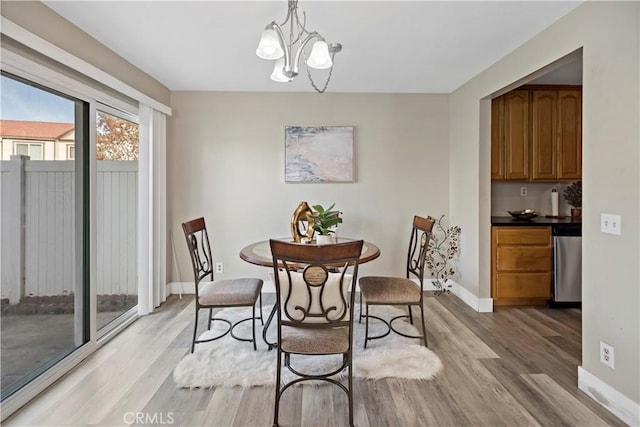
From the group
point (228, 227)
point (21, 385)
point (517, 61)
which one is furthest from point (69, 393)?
point (517, 61)

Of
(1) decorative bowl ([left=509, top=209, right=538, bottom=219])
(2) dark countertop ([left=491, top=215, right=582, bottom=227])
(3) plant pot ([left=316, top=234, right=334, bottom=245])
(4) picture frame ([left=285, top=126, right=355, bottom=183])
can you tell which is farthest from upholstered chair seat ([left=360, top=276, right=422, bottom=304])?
(1) decorative bowl ([left=509, top=209, right=538, bottom=219])

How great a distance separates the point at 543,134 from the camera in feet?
12.1

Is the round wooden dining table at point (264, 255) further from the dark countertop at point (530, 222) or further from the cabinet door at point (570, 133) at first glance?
the cabinet door at point (570, 133)

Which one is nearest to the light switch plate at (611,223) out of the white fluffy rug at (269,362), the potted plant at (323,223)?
the white fluffy rug at (269,362)

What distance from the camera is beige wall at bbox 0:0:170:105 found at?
6.27 ft

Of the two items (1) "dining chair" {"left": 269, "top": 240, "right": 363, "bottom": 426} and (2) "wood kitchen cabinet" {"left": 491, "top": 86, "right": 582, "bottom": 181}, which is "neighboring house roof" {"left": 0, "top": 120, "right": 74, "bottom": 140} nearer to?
(1) "dining chair" {"left": 269, "top": 240, "right": 363, "bottom": 426}

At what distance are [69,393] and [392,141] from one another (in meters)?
3.72

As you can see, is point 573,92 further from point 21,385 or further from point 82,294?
point 21,385

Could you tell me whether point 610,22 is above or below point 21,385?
above

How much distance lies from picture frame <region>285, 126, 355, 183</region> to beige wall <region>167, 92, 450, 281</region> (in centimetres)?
9

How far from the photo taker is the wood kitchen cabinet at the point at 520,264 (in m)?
3.45

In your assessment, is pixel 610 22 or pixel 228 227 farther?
pixel 228 227

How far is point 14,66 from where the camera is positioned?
1864 millimetres

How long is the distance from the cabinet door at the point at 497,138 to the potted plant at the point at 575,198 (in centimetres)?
96
